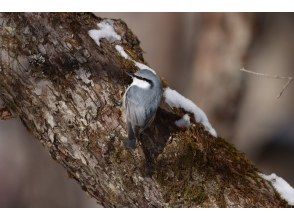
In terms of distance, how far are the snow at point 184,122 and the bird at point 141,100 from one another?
0.08 meters

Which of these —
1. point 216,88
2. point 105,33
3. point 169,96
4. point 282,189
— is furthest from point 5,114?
point 216,88

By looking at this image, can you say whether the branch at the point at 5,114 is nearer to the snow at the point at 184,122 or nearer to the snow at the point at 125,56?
the snow at the point at 125,56

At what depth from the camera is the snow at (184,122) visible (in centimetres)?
164

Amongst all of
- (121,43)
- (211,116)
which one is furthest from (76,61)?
(211,116)

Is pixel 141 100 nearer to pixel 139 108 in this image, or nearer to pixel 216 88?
pixel 139 108

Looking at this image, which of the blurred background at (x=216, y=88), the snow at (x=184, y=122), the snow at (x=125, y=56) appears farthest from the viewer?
the blurred background at (x=216, y=88)

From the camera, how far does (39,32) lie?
162 centimetres

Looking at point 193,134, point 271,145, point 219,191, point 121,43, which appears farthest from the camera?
point 271,145

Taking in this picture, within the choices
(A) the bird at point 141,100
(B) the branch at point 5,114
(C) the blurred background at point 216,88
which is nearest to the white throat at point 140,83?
(A) the bird at point 141,100

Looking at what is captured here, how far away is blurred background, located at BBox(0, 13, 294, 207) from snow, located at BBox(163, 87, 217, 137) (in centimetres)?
153

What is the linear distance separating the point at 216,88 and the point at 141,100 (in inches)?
67.1

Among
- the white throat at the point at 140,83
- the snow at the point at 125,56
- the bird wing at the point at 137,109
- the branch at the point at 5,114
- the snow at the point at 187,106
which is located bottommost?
the branch at the point at 5,114

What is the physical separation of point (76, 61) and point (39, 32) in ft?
0.47
